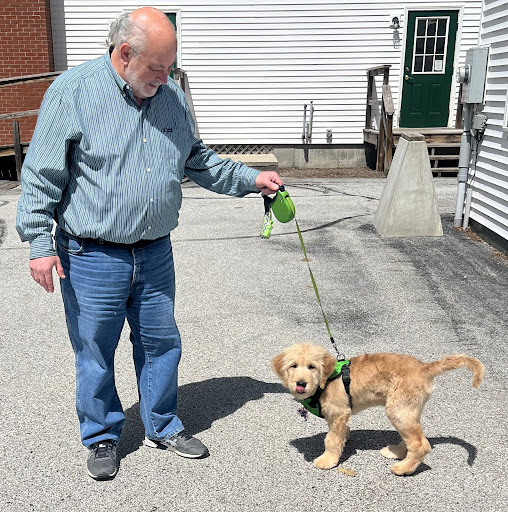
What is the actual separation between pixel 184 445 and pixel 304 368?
82 centimetres

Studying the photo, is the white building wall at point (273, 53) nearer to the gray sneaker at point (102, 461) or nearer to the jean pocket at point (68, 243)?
the jean pocket at point (68, 243)

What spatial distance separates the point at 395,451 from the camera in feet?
9.86

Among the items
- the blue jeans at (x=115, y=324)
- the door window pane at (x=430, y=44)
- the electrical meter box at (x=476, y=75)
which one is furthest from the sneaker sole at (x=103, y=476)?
the door window pane at (x=430, y=44)

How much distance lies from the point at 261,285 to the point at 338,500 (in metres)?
3.23

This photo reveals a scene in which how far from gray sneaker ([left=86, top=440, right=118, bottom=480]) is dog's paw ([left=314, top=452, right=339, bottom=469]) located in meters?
0.98

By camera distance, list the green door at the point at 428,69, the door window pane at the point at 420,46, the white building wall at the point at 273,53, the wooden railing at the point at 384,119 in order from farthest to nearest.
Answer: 1. the door window pane at the point at 420,46
2. the green door at the point at 428,69
3. the white building wall at the point at 273,53
4. the wooden railing at the point at 384,119

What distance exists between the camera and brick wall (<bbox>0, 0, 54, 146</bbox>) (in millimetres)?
12781

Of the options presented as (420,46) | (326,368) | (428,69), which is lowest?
(326,368)

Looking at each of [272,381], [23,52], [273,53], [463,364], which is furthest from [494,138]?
[23,52]

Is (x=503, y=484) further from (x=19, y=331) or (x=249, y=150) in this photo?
(x=249, y=150)

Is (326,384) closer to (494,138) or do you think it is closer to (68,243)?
(68,243)

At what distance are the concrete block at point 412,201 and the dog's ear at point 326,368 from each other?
16.0 feet

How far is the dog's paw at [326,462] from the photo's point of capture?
2918mm

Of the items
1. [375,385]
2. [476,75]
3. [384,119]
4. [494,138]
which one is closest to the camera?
[375,385]
